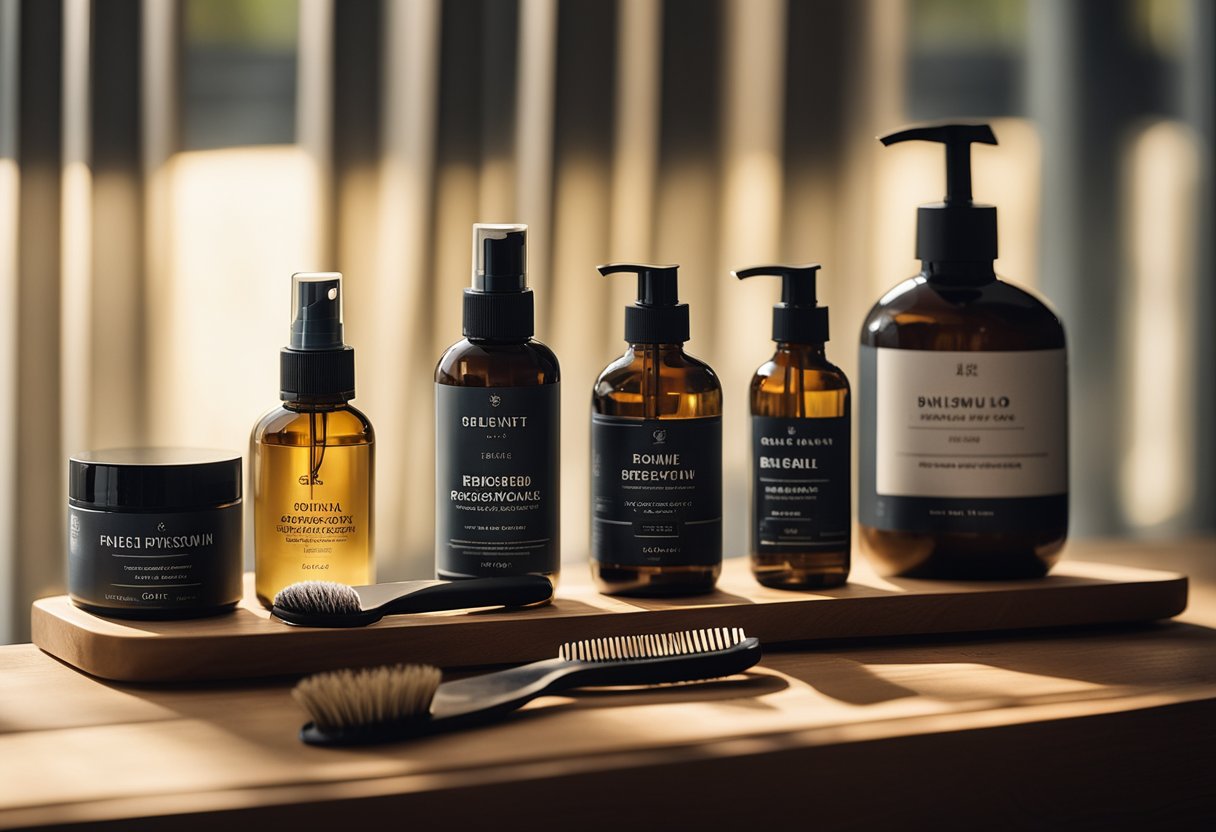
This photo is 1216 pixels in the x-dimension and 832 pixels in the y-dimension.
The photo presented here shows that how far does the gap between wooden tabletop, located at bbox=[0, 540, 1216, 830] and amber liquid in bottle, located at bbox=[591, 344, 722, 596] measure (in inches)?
3.2

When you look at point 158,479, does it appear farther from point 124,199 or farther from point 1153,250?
point 1153,250

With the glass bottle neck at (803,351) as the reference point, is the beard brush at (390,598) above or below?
below

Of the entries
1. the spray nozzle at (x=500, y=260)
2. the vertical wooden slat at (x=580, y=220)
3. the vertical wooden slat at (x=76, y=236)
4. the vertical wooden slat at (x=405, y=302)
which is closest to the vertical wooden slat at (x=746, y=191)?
the vertical wooden slat at (x=580, y=220)

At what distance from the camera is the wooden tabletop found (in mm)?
579

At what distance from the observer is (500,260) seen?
818mm

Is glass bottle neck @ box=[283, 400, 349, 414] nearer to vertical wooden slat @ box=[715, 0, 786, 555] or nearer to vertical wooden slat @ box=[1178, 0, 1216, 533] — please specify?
vertical wooden slat @ box=[715, 0, 786, 555]

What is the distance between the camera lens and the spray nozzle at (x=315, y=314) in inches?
31.9

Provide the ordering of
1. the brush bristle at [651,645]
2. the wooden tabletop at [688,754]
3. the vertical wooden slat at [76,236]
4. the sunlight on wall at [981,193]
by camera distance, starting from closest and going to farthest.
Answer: the wooden tabletop at [688,754] → the brush bristle at [651,645] → the vertical wooden slat at [76,236] → the sunlight on wall at [981,193]

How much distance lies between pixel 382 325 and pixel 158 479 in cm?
33

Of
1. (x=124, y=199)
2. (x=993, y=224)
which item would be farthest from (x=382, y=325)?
(x=993, y=224)

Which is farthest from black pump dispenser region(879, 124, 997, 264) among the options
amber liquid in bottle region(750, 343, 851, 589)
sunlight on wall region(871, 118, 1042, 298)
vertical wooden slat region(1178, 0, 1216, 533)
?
vertical wooden slat region(1178, 0, 1216, 533)

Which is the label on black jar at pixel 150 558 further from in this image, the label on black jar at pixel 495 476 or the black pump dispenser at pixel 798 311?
the black pump dispenser at pixel 798 311

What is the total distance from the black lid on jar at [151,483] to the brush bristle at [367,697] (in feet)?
0.54

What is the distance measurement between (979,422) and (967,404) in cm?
1
